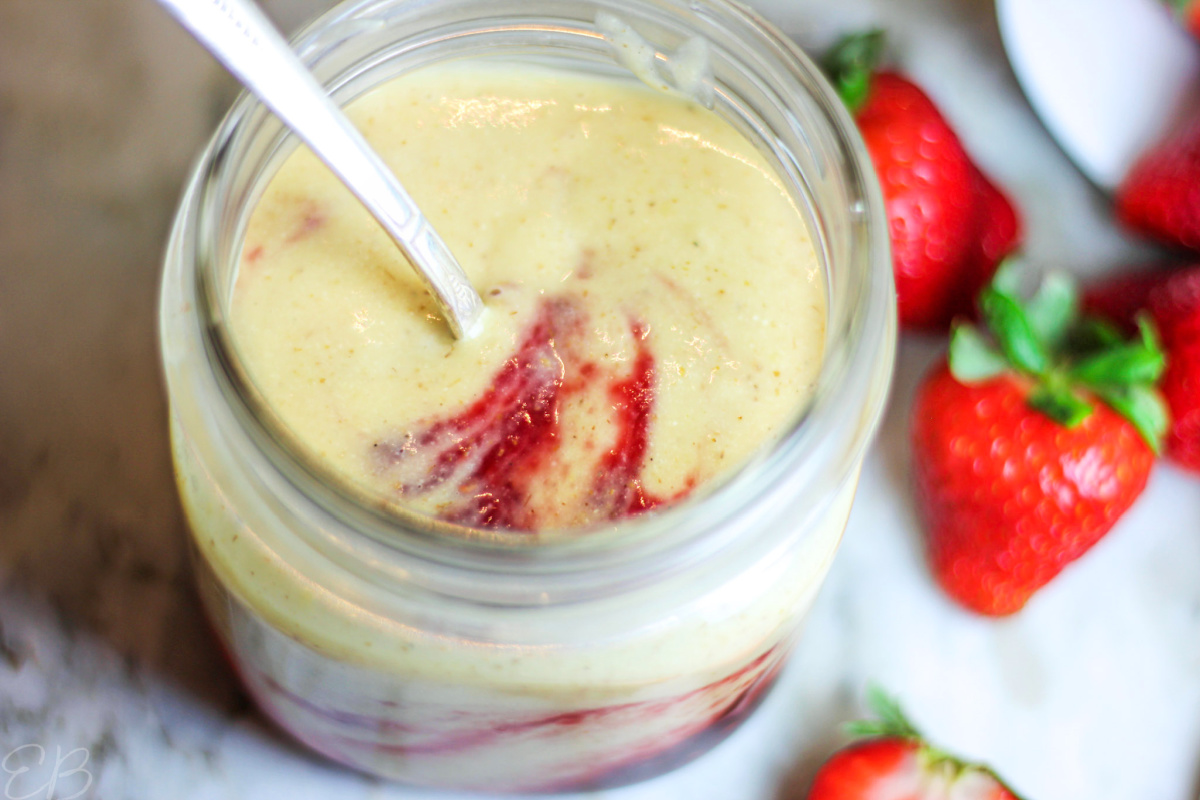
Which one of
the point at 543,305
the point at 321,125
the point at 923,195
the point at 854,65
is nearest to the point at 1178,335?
the point at 923,195

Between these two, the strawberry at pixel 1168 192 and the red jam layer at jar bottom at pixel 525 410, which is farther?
the strawberry at pixel 1168 192

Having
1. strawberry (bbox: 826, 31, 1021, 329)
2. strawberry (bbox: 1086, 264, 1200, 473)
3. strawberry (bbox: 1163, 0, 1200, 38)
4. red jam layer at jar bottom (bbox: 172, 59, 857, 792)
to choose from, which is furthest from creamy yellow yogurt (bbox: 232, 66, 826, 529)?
strawberry (bbox: 1163, 0, 1200, 38)

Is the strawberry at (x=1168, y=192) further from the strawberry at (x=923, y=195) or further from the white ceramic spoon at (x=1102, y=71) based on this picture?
the strawberry at (x=923, y=195)

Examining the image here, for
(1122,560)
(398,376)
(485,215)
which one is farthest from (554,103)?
(1122,560)

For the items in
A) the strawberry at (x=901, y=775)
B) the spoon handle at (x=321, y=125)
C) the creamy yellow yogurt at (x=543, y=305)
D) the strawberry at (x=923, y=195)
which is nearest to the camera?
the spoon handle at (x=321, y=125)

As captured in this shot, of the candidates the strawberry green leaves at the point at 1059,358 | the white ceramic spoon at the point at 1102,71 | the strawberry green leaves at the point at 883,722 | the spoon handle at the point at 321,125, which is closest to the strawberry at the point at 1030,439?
the strawberry green leaves at the point at 1059,358

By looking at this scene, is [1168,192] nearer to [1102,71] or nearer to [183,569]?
[1102,71]

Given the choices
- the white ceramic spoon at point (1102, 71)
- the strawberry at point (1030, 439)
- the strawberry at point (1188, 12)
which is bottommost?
the strawberry at point (1030, 439)
